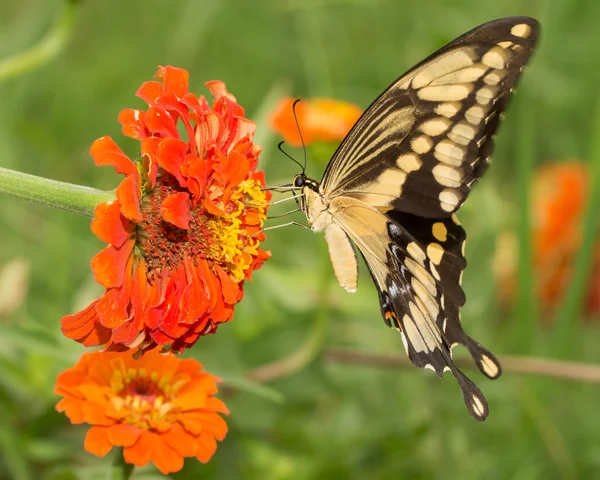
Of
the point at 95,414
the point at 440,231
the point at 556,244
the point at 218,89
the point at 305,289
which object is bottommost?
the point at 305,289

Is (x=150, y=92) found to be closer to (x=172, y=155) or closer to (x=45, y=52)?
(x=172, y=155)

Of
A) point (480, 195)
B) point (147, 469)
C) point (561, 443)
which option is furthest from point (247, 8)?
point (147, 469)

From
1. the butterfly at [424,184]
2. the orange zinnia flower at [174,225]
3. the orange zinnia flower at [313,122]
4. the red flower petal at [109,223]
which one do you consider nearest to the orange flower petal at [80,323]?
the orange zinnia flower at [174,225]

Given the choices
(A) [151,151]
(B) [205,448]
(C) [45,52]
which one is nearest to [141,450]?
(B) [205,448]

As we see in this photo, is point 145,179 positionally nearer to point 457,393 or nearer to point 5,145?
point 5,145

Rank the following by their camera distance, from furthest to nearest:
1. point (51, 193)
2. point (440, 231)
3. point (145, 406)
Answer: point (440, 231) → point (145, 406) → point (51, 193)
